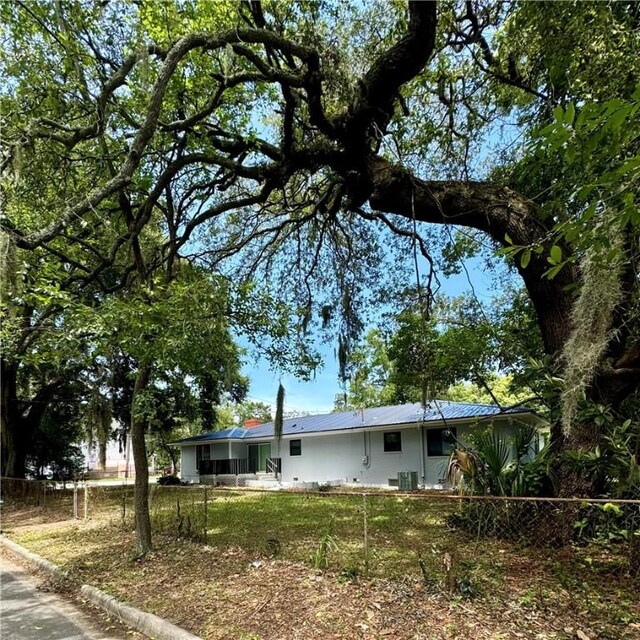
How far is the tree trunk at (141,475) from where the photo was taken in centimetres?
698

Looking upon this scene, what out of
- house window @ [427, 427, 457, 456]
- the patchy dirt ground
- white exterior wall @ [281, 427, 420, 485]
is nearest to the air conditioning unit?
white exterior wall @ [281, 427, 420, 485]

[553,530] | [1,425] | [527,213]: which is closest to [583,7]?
[527,213]

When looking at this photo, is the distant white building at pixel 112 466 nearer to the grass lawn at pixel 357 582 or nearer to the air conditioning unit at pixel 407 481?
the air conditioning unit at pixel 407 481

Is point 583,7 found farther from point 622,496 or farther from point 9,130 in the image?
point 9,130

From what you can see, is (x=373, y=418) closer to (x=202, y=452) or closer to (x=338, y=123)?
(x=202, y=452)

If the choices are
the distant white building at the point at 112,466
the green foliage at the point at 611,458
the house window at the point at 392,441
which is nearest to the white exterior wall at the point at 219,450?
the house window at the point at 392,441

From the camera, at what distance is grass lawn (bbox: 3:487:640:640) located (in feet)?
13.0

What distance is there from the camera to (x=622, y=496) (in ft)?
17.9

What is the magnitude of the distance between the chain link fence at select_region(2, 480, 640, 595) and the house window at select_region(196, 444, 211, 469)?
14.9 m

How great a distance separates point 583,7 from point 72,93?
25.6 ft

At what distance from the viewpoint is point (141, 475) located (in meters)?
7.23

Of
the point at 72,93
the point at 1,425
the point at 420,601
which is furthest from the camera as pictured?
the point at 1,425

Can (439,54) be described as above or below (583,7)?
above

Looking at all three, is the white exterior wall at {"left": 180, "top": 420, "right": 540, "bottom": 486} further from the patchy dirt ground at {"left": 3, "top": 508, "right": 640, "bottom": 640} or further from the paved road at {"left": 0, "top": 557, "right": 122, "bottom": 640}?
the paved road at {"left": 0, "top": 557, "right": 122, "bottom": 640}
